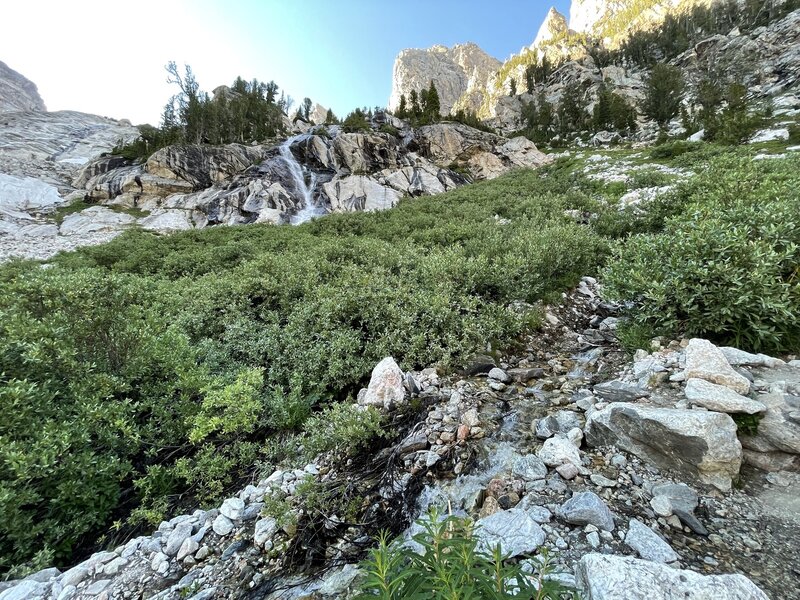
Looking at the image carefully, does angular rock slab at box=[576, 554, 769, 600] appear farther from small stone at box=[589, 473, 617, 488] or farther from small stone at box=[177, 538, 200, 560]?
small stone at box=[177, 538, 200, 560]

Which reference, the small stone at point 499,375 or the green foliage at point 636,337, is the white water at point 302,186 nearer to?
the small stone at point 499,375

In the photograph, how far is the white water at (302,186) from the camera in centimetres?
3600

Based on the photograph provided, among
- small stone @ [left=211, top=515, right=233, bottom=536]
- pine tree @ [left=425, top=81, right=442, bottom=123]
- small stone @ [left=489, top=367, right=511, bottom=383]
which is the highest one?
pine tree @ [left=425, top=81, right=442, bottom=123]

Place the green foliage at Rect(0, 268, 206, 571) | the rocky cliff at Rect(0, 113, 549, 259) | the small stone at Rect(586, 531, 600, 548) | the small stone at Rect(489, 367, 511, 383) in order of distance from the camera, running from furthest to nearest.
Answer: the rocky cliff at Rect(0, 113, 549, 259)
the small stone at Rect(489, 367, 511, 383)
the green foliage at Rect(0, 268, 206, 571)
the small stone at Rect(586, 531, 600, 548)

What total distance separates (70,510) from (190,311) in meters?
5.05

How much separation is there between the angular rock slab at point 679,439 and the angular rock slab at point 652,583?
1278mm

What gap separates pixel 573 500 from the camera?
2.91 m

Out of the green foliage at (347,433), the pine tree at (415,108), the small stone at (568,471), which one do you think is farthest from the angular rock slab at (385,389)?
the pine tree at (415,108)

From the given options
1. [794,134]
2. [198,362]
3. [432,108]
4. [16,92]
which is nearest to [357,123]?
[432,108]

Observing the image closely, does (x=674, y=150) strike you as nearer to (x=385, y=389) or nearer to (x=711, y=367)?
(x=711, y=367)

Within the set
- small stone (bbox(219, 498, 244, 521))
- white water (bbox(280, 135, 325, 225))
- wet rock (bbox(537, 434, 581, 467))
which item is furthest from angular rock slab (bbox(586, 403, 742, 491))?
white water (bbox(280, 135, 325, 225))

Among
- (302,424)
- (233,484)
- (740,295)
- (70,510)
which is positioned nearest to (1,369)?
(70,510)

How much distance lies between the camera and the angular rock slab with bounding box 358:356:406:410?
188 inches

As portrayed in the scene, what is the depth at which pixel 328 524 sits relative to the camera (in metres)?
3.31
